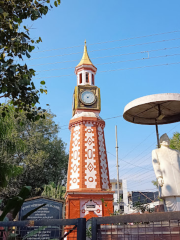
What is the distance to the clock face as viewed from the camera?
61.3 feet

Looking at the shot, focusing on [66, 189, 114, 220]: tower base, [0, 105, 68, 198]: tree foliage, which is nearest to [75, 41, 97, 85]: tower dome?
[0, 105, 68, 198]: tree foliage

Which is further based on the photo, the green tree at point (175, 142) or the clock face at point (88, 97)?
the green tree at point (175, 142)

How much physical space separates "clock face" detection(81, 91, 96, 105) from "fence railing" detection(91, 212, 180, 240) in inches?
608

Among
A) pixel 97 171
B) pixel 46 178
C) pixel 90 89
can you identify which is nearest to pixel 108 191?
pixel 97 171

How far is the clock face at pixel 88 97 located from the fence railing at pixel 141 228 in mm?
15440

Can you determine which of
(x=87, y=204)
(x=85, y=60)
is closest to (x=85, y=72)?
(x=85, y=60)

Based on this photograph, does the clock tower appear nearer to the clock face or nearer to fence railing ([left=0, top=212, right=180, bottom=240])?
the clock face

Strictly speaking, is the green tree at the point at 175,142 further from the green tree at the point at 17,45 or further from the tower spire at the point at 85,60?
the green tree at the point at 17,45

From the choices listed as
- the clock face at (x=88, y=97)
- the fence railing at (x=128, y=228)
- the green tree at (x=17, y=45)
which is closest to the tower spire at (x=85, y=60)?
the clock face at (x=88, y=97)

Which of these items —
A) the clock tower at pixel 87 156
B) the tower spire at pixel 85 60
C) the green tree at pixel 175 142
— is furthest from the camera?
the green tree at pixel 175 142

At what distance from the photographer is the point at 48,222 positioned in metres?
3.30

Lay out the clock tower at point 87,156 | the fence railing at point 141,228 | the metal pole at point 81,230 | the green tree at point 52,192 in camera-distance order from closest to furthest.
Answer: the fence railing at point 141,228 < the metal pole at point 81,230 < the clock tower at point 87,156 < the green tree at point 52,192

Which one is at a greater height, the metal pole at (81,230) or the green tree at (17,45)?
the green tree at (17,45)

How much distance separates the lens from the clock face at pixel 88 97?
18.7 metres
